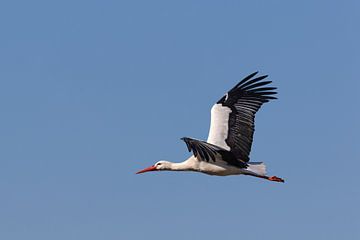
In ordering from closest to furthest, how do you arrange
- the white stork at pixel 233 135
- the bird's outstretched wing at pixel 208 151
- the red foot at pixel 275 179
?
the bird's outstretched wing at pixel 208 151
the white stork at pixel 233 135
the red foot at pixel 275 179

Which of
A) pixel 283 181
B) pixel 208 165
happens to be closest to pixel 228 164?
pixel 208 165

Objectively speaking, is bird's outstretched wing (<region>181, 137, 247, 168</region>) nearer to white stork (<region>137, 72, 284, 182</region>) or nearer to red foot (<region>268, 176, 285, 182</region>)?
white stork (<region>137, 72, 284, 182</region>)

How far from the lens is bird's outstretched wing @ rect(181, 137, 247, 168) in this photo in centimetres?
1513

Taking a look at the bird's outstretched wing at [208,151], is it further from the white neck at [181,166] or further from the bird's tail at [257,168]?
the white neck at [181,166]

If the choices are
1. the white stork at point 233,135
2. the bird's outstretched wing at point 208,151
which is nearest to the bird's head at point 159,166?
the white stork at point 233,135

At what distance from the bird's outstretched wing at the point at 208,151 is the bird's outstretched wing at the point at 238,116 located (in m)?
0.21

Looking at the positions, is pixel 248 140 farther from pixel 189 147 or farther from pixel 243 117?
pixel 189 147

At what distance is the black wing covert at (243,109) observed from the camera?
717 inches

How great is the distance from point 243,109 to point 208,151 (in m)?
3.43

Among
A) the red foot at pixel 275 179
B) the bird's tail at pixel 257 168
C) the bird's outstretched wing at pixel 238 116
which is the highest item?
the bird's outstretched wing at pixel 238 116

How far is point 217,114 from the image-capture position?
61.1 ft

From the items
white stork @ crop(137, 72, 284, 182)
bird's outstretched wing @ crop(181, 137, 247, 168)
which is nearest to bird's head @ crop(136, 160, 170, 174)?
white stork @ crop(137, 72, 284, 182)

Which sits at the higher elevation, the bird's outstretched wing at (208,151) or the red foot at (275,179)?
the bird's outstretched wing at (208,151)

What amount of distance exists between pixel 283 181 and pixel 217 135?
8.43 ft
